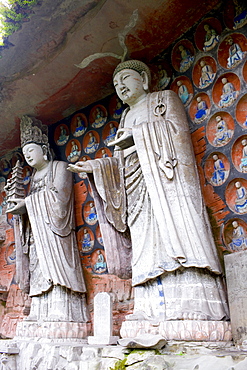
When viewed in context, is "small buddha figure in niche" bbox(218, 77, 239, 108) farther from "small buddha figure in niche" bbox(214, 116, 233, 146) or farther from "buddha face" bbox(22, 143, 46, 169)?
"buddha face" bbox(22, 143, 46, 169)

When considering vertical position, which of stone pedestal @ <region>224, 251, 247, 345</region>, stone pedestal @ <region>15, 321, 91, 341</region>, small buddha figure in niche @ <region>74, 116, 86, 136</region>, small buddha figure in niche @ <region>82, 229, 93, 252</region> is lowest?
stone pedestal @ <region>15, 321, 91, 341</region>

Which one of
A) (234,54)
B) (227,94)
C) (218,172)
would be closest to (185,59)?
(234,54)

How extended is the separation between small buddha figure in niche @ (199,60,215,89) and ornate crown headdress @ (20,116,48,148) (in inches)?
94.1

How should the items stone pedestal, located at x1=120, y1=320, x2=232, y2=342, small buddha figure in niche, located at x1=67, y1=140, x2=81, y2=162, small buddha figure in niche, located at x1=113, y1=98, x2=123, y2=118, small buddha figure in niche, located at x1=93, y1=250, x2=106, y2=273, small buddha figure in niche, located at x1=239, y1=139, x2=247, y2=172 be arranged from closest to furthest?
stone pedestal, located at x1=120, y1=320, x2=232, y2=342, small buddha figure in niche, located at x1=239, y1=139, x2=247, y2=172, small buddha figure in niche, located at x1=93, y1=250, x2=106, y2=273, small buddha figure in niche, located at x1=113, y1=98, x2=123, y2=118, small buddha figure in niche, located at x1=67, y1=140, x2=81, y2=162

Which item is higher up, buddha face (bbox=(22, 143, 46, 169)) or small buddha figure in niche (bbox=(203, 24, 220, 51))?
small buddha figure in niche (bbox=(203, 24, 220, 51))

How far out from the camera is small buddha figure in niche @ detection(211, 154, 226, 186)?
3982 mm

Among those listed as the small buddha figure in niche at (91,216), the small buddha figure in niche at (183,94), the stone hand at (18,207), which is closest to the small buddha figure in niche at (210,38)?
the small buddha figure in niche at (183,94)

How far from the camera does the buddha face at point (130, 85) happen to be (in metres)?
4.49

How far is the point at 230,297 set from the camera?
329 cm

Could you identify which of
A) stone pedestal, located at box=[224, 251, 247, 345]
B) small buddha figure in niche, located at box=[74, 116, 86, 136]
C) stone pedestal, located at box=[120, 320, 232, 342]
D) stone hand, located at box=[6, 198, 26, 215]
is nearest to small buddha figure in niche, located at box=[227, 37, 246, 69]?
stone pedestal, located at box=[224, 251, 247, 345]

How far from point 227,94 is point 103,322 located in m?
2.55

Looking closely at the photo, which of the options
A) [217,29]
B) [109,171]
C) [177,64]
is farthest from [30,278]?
[217,29]

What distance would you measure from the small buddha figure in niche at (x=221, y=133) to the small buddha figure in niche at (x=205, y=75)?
1.49 feet

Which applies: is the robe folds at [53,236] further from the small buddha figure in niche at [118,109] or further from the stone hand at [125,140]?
the stone hand at [125,140]
